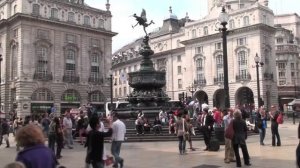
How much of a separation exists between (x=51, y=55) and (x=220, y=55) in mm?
30718

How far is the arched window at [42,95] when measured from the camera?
56375 mm

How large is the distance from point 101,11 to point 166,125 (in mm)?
46807

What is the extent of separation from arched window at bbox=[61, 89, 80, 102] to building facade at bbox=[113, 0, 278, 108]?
7793mm

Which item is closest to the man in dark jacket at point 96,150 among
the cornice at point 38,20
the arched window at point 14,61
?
the cornice at point 38,20

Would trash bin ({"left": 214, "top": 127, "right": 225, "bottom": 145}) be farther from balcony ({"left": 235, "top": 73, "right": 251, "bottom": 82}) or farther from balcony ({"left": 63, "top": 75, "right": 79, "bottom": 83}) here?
balcony ({"left": 235, "top": 73, "right": 251, "bottom": 82})

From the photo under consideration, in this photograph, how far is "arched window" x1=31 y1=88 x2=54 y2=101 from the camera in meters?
56.4

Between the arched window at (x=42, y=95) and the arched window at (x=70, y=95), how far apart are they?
2383mm

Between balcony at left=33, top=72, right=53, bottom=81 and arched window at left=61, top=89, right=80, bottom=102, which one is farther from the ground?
balcony at left=33, top=72, right=53, bottom=81

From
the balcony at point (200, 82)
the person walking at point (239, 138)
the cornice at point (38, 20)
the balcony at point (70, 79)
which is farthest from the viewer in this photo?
the balcony at point (200, 82)

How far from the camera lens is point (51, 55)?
195 feet

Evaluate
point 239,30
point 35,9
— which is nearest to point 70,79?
point 35,9

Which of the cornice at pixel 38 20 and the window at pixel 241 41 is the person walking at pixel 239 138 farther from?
the window at pixel 241 41

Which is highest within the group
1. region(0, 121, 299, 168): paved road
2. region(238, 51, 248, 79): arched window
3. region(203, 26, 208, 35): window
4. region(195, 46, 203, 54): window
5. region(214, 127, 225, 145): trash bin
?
region(203, 26, 208, 35): window

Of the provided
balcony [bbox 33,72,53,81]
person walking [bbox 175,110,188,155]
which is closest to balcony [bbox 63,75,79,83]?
balcony [bbox 33,72,53,81]
